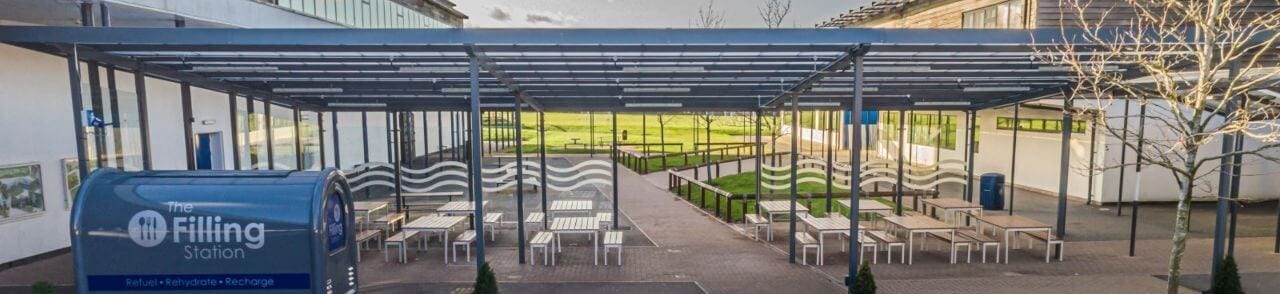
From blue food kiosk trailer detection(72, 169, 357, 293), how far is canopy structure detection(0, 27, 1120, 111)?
187cm

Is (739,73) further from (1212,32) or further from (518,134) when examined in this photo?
(1212,32)

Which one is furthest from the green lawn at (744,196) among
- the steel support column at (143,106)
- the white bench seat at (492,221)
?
the steel support column at (143,106)

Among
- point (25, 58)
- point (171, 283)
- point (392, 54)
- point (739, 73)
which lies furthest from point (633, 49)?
point (25, 58)

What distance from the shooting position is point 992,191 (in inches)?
651

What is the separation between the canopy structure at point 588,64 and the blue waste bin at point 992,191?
331cm

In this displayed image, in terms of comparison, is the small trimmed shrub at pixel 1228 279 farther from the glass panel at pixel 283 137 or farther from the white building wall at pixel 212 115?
the glass panel at pixel 283 137

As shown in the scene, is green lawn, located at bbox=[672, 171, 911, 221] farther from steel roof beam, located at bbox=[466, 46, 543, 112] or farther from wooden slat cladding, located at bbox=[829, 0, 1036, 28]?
wooden slat cladding, located at bbox=[829, 0, 1036, 28]

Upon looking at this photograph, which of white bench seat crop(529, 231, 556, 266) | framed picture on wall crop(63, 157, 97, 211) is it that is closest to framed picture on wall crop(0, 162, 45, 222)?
framed picture on wall crop(63, 157, 97, 211)

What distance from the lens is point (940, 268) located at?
1038 cm

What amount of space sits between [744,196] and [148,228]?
10.4 metres

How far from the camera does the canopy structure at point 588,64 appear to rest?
298 inches

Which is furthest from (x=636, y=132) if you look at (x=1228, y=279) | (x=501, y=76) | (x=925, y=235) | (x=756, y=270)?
(x=1228, y=279)

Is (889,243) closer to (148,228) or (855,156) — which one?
(855,156)

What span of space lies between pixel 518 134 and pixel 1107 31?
29.3 ft
